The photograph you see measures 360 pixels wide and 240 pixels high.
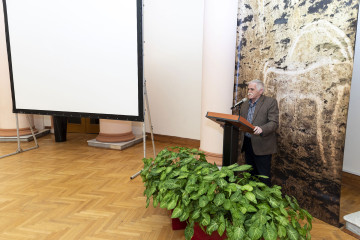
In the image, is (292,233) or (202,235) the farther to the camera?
(202,235)

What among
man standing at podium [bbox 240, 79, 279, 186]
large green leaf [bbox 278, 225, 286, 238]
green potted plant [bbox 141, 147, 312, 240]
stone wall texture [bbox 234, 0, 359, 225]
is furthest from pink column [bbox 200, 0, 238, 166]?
large green leaf [bbox 278, 225, 286, 238]

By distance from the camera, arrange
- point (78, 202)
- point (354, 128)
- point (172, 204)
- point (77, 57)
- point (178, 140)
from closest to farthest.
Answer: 1. point (172, 204)
2. point (78, 202)
3. point (354, 128)
4. point (77, 57)
5. point (178, 140)

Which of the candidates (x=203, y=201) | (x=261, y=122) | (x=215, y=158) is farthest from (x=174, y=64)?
(x=203, y=201)

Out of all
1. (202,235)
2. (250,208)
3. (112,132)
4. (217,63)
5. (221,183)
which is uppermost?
(217,63)

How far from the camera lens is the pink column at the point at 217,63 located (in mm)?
3445

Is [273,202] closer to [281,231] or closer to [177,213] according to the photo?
[281,231]

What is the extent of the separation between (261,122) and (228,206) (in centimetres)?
124

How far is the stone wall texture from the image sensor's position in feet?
7.74

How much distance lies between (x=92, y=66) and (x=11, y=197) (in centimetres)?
203

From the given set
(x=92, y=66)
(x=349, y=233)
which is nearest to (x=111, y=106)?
(x=92, y=66)

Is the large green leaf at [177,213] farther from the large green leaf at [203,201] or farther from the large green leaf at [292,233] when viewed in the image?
the large green leaf at [292,233]

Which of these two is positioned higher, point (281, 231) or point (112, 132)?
point (281, 231)

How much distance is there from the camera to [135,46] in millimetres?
3539

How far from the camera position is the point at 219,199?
1.77 meters
